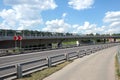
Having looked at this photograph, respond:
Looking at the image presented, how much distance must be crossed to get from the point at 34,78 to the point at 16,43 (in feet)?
163

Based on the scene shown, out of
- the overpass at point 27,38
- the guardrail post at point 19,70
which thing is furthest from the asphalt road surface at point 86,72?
the overpass at point 27,38

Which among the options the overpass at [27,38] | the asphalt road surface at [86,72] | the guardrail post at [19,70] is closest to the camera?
the guardrail post at [19,70]

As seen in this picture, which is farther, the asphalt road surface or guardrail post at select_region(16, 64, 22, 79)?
the asphalt road surface

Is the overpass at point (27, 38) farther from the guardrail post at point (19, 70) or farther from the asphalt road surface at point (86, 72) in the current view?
the guardrail post at point (19, 70)

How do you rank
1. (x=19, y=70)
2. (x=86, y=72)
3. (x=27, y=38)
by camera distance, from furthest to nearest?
(x=27, y=38), (x=86, y=72), (x=19, y=70)

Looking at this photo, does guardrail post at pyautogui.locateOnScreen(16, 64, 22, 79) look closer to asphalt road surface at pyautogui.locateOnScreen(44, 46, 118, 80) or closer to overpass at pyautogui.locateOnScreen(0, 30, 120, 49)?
asphalt road surface at pyautogui.locateOnScreen(44, 46, 118, 80)

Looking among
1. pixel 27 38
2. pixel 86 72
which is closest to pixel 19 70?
pixel 86 72

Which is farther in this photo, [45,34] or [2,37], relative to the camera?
[45,34]

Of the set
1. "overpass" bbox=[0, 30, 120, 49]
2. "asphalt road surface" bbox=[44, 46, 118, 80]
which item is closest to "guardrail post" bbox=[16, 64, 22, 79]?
"asphalt road surface" bbox=[44, 46, 118, 80]

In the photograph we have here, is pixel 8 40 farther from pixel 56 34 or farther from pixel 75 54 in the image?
pixel 56 34

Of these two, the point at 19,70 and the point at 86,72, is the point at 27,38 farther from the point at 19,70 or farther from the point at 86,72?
the point at 19,70

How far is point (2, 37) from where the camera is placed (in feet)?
183

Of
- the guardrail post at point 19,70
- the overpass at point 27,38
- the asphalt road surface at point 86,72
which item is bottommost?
the asphalt road surface at point 86,72

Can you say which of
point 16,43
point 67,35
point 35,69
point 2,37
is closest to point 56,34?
point 67,35
